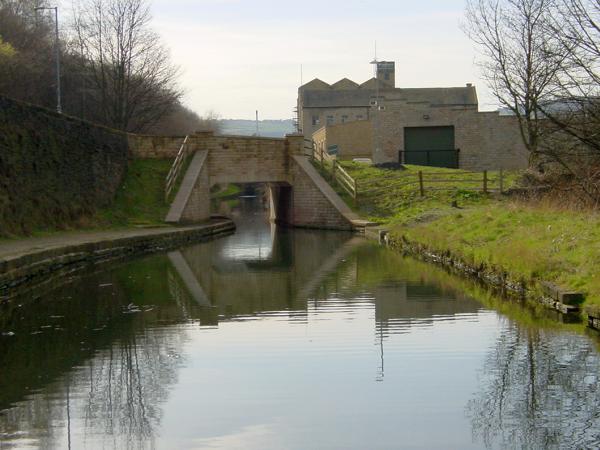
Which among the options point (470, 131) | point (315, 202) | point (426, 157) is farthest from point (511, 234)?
point (426, 157)

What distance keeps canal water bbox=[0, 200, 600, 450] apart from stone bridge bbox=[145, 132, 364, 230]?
68.4 ft

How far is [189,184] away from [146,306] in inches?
884

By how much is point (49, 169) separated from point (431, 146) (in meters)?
27.6

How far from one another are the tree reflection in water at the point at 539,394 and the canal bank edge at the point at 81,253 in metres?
8.98

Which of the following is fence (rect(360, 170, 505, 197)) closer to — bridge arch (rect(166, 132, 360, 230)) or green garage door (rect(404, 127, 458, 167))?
bridge arch (rect(166, 132, 360, 230))

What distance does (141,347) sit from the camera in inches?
461

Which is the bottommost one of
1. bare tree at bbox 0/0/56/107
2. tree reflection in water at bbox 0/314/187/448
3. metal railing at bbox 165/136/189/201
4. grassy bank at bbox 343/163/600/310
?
tree reflection in water at bbox 0/314/187/448

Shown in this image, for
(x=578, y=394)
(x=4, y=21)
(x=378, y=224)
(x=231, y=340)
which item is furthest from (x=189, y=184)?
(x=578, y=394)

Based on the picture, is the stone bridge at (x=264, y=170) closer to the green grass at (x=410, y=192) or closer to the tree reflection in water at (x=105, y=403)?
the green grass at (x=410, y=192)

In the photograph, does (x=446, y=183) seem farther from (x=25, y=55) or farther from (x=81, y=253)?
(x=81, y=253)

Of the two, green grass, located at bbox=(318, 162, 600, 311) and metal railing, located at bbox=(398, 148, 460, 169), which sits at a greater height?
metal railing, located at bbox=(398, 148, 460, 169)

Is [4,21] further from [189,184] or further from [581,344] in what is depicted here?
[581,344]

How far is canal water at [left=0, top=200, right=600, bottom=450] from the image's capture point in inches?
306

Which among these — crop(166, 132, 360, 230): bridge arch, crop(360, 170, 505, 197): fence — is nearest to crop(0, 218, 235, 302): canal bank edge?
crop(166, 132, 360, 230): bridge arch
